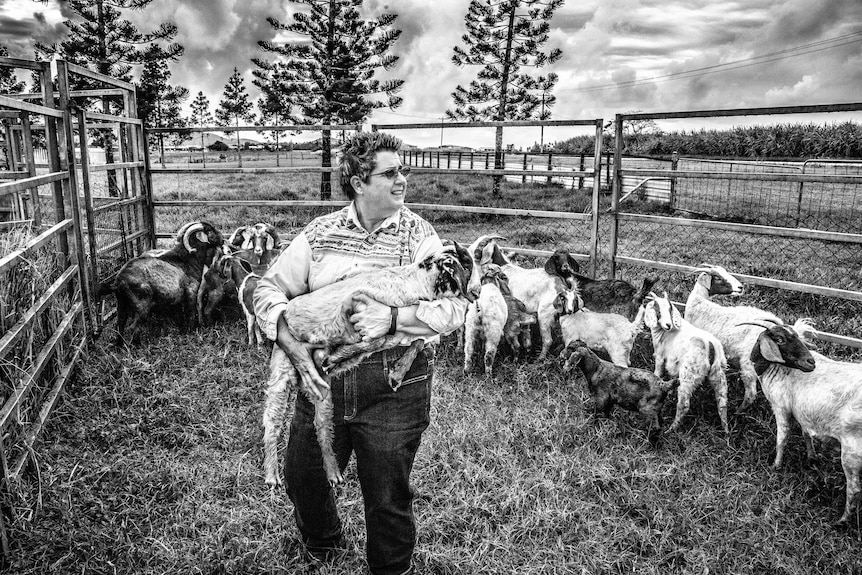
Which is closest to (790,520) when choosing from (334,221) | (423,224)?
(423,224)

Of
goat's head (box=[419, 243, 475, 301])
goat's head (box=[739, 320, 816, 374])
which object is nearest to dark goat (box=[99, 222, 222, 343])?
goat's head (box=[419, 243, 475, 301])

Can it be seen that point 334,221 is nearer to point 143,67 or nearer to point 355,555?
point 355,555

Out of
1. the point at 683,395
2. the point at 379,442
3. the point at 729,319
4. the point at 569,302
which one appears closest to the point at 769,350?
the point at 683,395

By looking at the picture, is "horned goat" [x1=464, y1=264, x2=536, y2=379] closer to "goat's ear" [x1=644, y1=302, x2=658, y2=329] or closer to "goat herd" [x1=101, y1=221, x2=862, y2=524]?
"goat herd" [x1=101, y1=221, x2=862, y2=524]

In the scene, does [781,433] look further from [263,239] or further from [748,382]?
[263,239]

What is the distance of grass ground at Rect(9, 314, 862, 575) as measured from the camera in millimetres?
3078

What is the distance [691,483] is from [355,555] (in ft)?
6.99

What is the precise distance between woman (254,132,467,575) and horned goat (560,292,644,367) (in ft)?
10.1

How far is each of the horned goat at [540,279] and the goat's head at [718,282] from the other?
1.15m

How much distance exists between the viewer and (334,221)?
95.3 inches

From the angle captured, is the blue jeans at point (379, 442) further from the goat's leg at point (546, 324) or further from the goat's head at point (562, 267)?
the goat's head at point (562, 267)

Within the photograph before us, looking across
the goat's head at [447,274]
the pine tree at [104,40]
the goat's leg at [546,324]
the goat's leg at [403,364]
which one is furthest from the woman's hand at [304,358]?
the pine tree at [104,40]

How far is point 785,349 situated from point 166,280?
5343mm

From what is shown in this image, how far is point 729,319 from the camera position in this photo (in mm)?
4949
